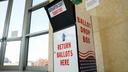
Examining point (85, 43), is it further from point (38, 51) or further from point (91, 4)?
point (38, 51)

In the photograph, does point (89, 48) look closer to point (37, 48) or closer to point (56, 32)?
point (56, 32)

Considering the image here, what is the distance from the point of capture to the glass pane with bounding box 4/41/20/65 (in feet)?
8.80

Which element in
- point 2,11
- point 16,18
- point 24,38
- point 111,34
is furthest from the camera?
point 2,11

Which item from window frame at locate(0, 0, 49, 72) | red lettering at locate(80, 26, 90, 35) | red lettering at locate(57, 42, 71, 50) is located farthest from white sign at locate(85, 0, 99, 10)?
window frame at locate(0, 0, 49, 72)

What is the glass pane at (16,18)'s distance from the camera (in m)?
2.84

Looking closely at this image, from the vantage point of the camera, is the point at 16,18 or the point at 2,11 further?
the point at 2,11

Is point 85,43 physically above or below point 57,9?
below

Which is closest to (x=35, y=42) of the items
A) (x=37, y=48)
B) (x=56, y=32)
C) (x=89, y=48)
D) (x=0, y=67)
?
(x=37, y=48)

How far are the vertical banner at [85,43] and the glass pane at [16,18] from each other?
1857mm

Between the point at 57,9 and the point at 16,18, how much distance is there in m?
2.09

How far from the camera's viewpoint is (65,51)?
1.09 meters

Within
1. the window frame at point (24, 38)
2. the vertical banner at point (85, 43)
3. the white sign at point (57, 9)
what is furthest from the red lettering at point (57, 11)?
the window frame at point (24, 38)

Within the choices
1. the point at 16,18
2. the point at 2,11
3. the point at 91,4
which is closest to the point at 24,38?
the point at 16,18

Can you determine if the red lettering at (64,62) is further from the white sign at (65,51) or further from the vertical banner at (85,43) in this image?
the vertical banner at (85,43)
